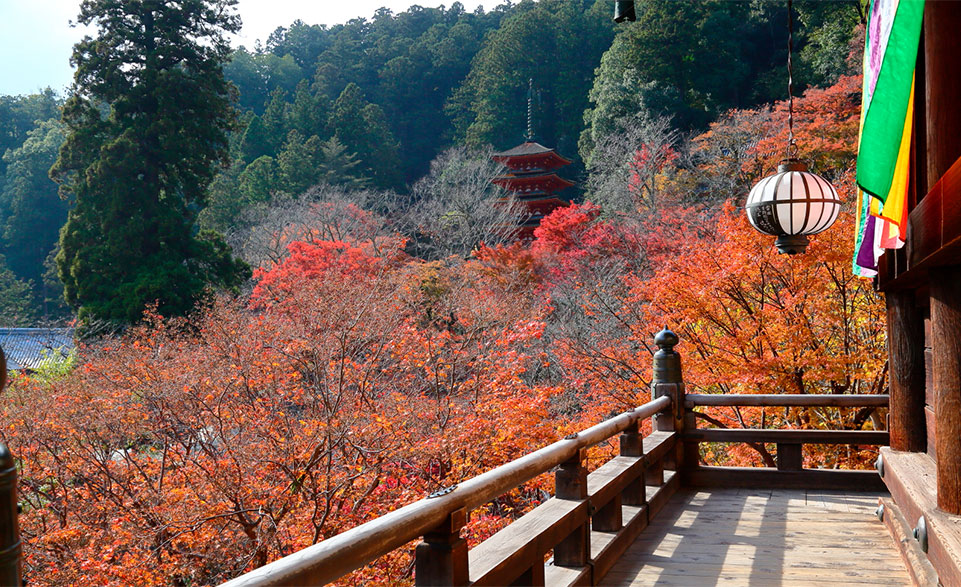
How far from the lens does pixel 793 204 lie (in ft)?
13.9

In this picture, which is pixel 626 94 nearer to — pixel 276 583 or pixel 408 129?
pixel 408 129

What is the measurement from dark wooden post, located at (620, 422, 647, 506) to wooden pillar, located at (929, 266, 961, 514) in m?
1.72

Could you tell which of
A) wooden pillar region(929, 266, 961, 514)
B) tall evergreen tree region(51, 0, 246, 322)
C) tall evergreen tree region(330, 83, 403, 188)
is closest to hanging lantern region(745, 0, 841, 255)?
wooden pillar region(929, 266, 961, 514)

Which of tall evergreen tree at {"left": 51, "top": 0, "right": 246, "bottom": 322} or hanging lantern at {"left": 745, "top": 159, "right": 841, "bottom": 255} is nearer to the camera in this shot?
hanging lantern at {"left": 745, "top": 159, "right": 841, "bottom": 255}

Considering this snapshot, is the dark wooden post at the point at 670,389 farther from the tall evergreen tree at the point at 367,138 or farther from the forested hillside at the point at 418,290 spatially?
the tall evergreen tree at the point at 367,138

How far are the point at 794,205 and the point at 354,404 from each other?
6.46 meters

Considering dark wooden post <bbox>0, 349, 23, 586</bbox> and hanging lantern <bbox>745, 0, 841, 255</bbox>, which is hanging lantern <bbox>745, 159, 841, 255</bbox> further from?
dark wooden post <bbox>0, 349, 23, 586</bbox>

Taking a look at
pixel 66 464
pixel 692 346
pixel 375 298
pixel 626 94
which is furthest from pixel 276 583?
pixel 626 94

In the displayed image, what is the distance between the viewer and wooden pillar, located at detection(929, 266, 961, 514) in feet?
7.42

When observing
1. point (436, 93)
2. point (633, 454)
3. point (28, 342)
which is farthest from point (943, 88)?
point (436, 93)

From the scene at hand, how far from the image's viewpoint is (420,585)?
2.01m

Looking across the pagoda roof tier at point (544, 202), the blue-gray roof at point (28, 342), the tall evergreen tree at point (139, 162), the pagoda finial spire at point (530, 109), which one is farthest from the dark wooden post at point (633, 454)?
the pagoda finial spire at point (530, 109)

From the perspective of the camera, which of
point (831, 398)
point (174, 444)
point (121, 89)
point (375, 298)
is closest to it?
point (831, 398)

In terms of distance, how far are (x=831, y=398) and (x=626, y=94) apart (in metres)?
22.5
